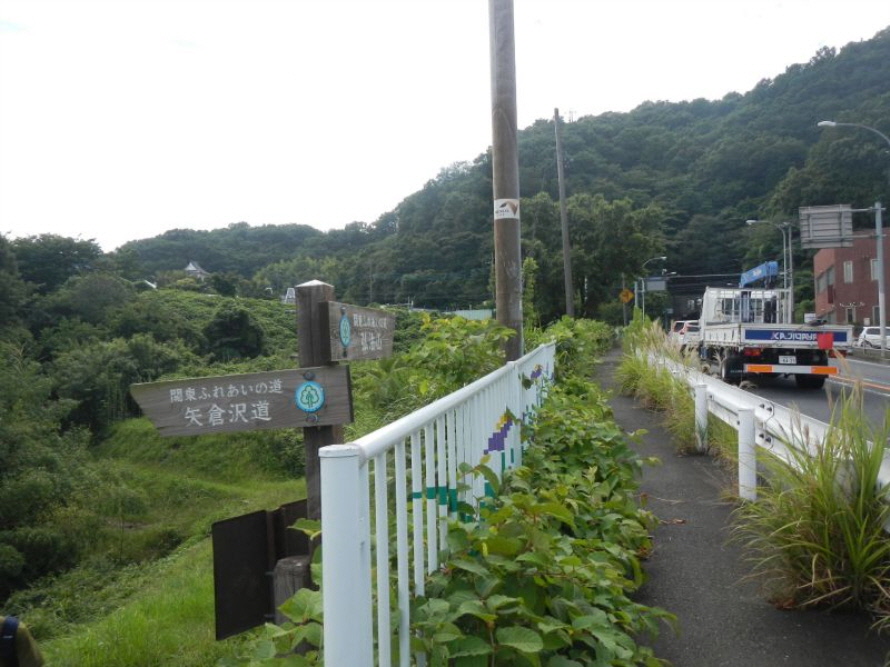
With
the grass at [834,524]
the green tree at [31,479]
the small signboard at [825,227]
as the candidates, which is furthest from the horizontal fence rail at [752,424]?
the green tree at [31,479]

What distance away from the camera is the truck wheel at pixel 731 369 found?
1564 centimetres

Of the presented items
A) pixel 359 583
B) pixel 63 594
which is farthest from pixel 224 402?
pixel 63 594

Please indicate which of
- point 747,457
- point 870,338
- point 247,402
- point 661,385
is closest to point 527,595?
point 247,402

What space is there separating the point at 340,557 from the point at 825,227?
1129 inches

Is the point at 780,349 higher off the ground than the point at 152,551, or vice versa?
the point at 780,349

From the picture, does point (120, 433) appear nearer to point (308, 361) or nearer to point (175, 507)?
point (175, 507)

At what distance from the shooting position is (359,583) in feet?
5.10

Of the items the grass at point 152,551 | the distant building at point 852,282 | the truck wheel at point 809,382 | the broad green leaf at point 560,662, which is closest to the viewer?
the broad green leaf at point 560,662

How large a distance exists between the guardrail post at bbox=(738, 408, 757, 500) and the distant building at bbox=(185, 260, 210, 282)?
6237cm

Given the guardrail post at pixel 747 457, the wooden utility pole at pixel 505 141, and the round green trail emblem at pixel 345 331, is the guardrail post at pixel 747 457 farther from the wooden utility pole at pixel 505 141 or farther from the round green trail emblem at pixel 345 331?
the round green trail emblem at pixel 345 331

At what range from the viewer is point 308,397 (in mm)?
3156

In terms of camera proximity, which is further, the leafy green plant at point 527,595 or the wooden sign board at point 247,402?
the wooden sign board at point 247,402

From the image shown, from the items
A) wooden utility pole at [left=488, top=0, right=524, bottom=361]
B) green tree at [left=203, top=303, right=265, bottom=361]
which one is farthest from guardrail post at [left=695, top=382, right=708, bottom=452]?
green tree at [left=203, top=303, right=265, bottom=361]

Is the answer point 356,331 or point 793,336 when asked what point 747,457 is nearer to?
point 356,331
